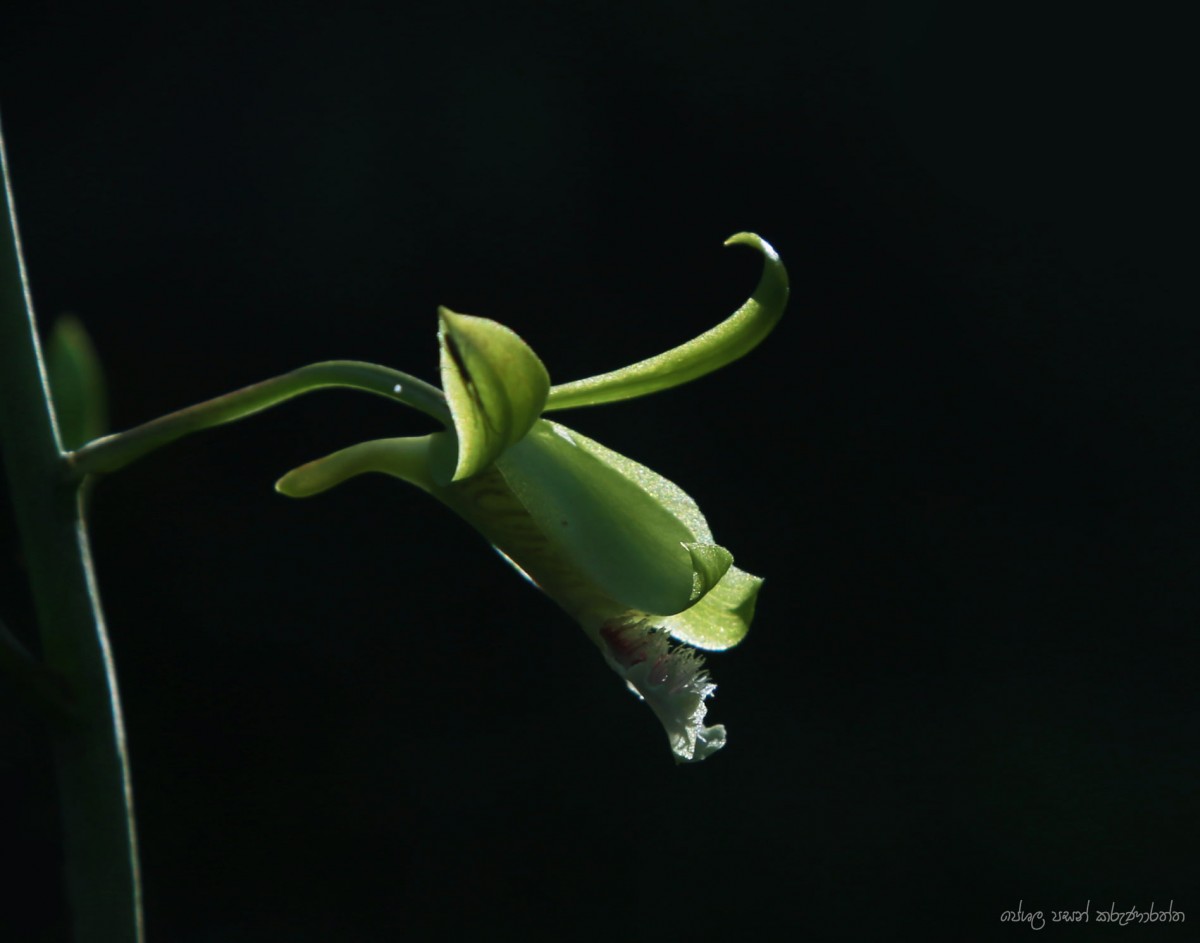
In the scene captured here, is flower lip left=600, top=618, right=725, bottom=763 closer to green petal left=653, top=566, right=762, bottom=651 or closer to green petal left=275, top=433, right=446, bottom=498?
green petal left=653, top=566, right=762, bottom=651

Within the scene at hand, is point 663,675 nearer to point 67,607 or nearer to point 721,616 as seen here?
point 721,616

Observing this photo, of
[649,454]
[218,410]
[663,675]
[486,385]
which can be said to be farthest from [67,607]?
[649,454]

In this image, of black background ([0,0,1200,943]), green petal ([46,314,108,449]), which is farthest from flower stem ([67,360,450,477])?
black background ([0,0,1200,943])

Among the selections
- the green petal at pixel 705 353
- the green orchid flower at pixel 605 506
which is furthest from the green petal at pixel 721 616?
the green petal at pixel 705 353

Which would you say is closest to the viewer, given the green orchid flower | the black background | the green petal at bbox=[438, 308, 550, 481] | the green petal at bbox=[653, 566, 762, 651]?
the green petal at bbox=[438, 308, 550, 481]

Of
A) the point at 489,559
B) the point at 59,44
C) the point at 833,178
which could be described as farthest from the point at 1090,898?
the point at 59,44

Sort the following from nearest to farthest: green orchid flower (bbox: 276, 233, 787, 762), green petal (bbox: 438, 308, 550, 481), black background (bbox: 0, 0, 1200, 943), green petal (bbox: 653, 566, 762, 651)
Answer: green petal (bbox: 438, 308, 550, 481)
green orchid flower (bbox: 276, 233, 787, 762)
green petal (bbox: 653, 566, 762, 651)
black background (bbox: 0, 0, 1200, 943)
